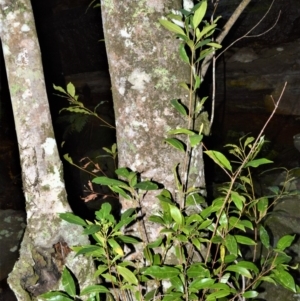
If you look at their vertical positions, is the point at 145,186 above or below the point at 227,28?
below

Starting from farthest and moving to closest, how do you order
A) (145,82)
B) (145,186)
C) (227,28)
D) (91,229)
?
(227,28) < (145,82) < (145,186) < (91,229)

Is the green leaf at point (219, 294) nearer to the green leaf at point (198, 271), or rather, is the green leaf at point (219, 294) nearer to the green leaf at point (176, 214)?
the green leaf at point (198, 271)

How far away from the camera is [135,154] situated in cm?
153

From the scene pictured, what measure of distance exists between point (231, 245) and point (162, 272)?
0.73 feet

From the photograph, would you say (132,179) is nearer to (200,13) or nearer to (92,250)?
(92,250)

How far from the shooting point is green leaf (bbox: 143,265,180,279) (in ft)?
4.21

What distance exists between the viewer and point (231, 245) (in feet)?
4.34

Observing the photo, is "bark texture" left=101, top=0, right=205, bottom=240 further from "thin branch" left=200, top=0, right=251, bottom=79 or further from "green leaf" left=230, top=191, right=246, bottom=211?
"green leaf" left=230, top=191, right=246, bottom=211

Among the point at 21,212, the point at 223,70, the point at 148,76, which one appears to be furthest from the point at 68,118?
the point at 148,76

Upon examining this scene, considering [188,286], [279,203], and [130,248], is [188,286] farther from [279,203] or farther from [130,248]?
A: [279,203]

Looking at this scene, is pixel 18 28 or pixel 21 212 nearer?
pixel 18 28

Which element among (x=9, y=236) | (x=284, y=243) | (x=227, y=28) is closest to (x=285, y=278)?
(x=284, y=243)

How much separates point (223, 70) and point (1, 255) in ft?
13.0

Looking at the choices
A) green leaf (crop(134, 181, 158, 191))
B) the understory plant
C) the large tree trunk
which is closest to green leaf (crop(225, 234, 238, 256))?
the understory plant
